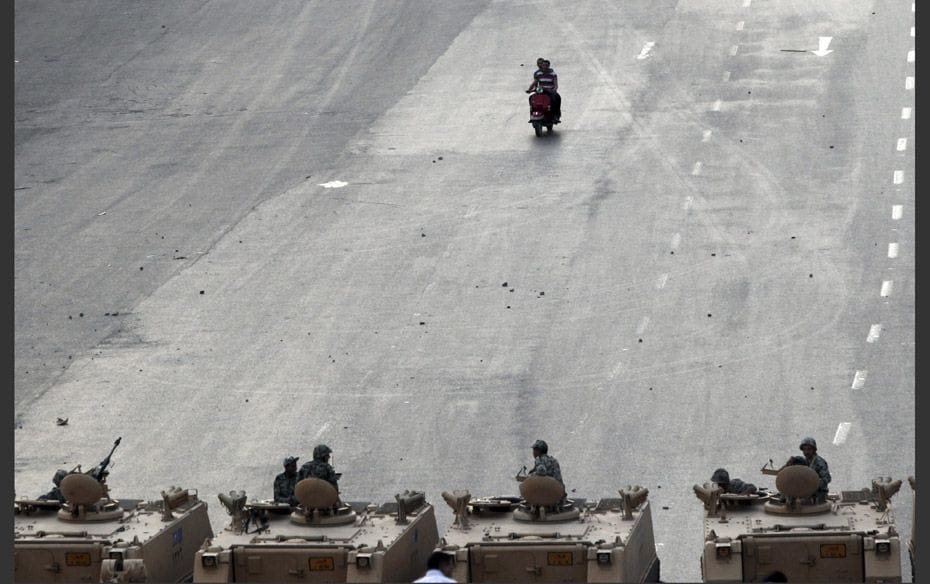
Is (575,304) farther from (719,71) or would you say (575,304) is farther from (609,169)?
(719,71)

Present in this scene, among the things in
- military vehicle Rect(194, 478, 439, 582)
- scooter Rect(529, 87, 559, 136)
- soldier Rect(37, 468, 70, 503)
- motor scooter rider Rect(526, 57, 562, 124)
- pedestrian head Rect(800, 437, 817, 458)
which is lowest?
military vehicle Rect(194, 478, 439, 582)

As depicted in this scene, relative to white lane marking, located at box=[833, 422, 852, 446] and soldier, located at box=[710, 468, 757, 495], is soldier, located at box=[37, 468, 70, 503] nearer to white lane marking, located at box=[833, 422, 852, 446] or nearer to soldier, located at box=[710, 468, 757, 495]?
soldier, located at box=[710, 468, 757, 495]

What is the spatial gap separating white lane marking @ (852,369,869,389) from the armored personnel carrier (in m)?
10.6

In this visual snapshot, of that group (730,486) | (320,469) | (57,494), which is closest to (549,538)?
(730,486)

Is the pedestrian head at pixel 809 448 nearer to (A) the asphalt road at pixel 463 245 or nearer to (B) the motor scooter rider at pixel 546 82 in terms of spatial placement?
(A) the asphalt road at pixel 463 245

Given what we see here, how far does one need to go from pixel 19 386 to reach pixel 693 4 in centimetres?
2768

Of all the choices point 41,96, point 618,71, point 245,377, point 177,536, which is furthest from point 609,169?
point 177,536

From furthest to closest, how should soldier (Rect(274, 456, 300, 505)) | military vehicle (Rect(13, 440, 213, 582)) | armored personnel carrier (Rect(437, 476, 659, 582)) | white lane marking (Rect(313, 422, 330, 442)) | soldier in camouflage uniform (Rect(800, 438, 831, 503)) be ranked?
1. white lane marking (Rect(313, 422, 330, 442))
2. soldier (Rect(274, 456, 300, 505))
3. soldier in camouflage uniform (Rect(800, 438, 831, 503))
4. military vehicle (Rect(13, 440, 213, 582))
5. armored personnel carrier (Rect(437, 476, 659, 582))

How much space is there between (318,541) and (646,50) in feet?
112

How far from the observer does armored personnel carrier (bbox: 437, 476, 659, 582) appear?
75.8ft

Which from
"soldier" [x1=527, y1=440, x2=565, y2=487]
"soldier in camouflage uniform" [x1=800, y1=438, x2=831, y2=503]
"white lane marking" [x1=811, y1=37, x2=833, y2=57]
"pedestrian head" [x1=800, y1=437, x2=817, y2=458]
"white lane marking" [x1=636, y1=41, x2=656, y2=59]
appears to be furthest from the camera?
"white lane marking" [x1=636, y1=41, x2=656, y2=59]

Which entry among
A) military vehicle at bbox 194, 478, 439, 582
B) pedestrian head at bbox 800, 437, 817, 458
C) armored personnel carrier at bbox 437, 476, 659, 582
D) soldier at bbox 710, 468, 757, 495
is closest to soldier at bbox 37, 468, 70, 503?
military vehicle at bbox 194, 478, 439, 582

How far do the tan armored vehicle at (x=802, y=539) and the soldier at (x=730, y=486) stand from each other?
1.44ft

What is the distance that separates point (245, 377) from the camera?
37.1m
